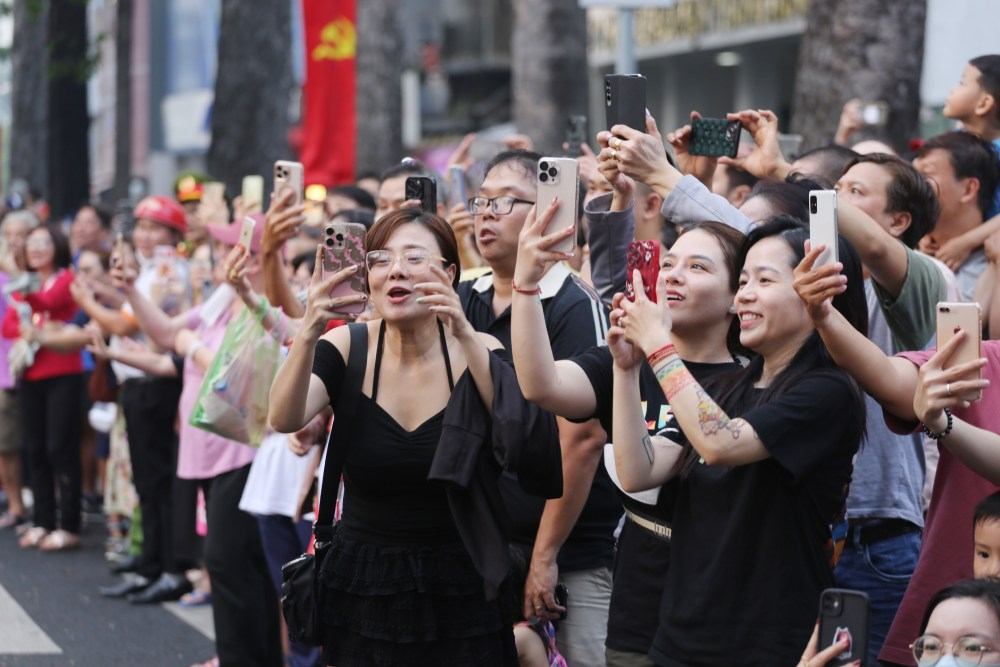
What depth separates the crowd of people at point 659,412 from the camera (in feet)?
12.3

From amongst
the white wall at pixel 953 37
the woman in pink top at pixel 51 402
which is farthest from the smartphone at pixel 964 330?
the white wall at pixel 953 37

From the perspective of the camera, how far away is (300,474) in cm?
672

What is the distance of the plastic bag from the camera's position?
5918 millimetres

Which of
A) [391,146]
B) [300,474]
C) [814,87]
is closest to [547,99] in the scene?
[391,146]

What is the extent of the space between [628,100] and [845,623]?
189 centimetres

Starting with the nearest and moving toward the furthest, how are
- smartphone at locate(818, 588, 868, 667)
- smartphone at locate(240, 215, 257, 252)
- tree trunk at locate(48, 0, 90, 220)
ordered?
smartphone at locate(818, 588, 868, 667) < smartphone at locate(240, 215, 257, 252) < tree trunk at locate(48, 0, 90, 220)

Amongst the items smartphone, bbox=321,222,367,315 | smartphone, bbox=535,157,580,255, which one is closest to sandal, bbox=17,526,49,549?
smartphone, bbox=321,222,367,315

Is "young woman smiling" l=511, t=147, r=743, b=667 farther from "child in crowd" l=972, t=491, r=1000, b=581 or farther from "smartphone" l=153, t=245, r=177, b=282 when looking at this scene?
"smartphone" l=153, t=245, r=177, b=282

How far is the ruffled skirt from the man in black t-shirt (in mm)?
488

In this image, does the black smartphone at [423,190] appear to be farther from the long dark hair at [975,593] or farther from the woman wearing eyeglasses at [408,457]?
A: the long dark hair at [975,593]

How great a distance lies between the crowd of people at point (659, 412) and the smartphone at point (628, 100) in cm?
10

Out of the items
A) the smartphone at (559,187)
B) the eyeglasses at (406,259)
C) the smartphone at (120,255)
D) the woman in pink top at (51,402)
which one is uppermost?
the smartphone at (559,187)

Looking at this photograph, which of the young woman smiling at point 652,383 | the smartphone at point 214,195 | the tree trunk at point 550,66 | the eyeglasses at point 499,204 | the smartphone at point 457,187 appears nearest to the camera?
the young woman smiling at point 652,383

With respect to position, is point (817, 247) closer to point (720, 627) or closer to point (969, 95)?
point (720, 627)
